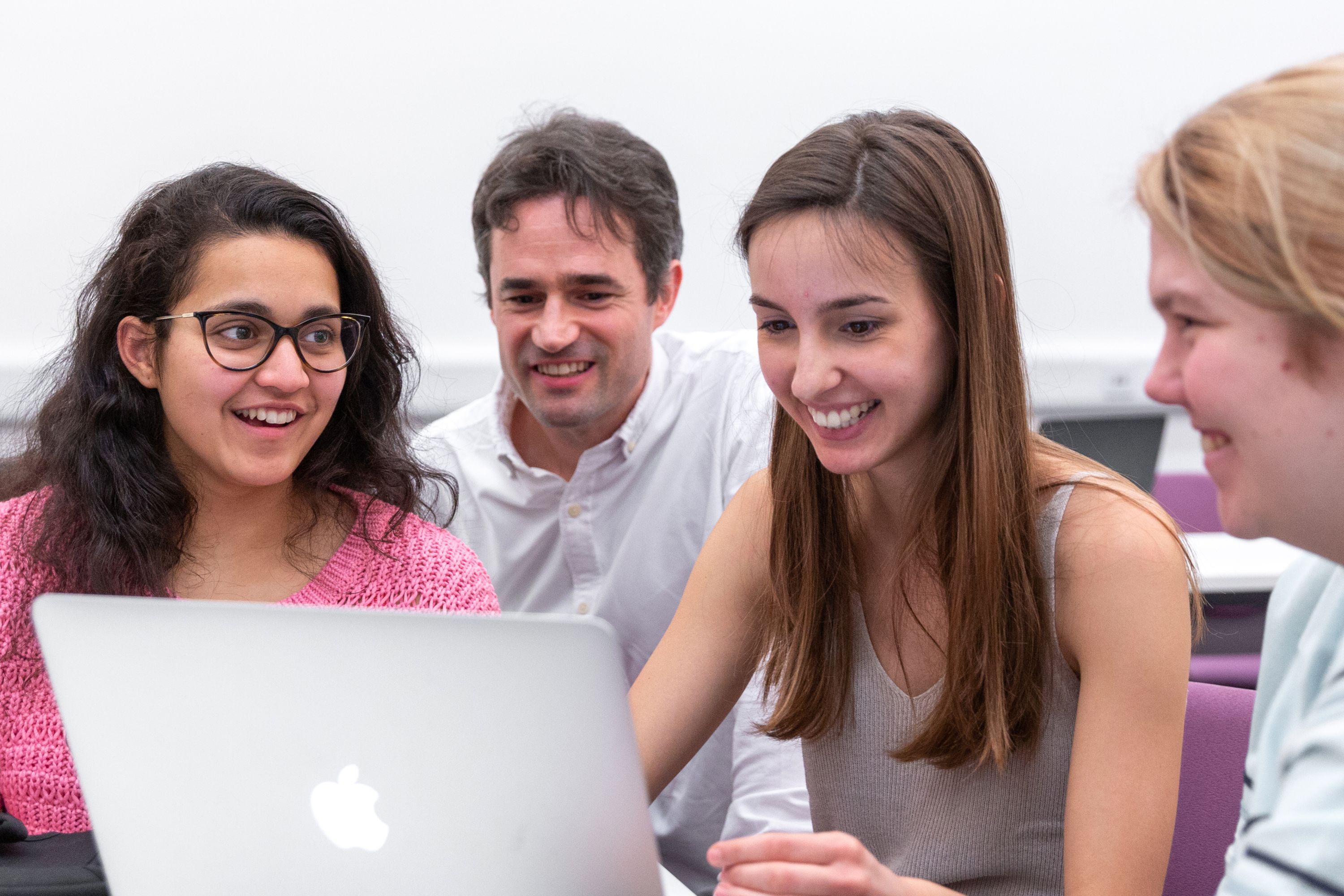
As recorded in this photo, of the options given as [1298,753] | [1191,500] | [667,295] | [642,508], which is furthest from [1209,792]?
[1191,500]

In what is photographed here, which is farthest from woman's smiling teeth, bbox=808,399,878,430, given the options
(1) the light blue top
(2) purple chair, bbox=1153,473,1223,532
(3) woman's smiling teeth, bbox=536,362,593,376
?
(2) purple chair, bbox=1153,473,1223,532

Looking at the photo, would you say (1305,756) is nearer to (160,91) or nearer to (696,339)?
(696,339)

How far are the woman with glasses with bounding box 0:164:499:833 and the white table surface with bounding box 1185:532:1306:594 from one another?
1.33 meters

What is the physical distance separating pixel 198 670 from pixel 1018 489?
738 mm

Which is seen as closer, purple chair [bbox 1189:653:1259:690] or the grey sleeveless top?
the grey sleeveless top

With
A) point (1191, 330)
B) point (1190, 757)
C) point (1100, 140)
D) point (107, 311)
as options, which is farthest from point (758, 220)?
point (1100, 140)

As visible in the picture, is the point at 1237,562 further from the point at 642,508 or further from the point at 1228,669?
the point at 642,508

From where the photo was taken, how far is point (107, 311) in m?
1.46

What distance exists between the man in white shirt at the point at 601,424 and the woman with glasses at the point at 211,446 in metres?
0.36

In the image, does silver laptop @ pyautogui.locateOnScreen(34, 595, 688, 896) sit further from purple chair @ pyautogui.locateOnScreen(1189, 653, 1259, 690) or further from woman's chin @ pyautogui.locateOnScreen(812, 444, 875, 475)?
purple chair @ pyautogui.locateOnScreen(1189, 653, 1259, 690)

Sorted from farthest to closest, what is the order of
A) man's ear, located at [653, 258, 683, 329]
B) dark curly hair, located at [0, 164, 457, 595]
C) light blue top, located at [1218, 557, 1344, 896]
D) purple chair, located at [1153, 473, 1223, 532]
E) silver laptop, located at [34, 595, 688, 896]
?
Answer: purple chair, located at [1153, 473, 1223, 532] → man's ear, located at [653, 258, 683, 329] → dark curly hair, located at [0, 164, 457, 595] → silver laptop, located at [34, 595, 688, 896] → light blue top, located at [1218, 557, 1344, 896]

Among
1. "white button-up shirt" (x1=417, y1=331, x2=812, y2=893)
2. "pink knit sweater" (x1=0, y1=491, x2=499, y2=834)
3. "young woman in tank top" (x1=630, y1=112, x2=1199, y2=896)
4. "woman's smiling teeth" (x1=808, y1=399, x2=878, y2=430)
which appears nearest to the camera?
"young woman in tank top" (x1=630, y1=112, x2=1199, y2=896)

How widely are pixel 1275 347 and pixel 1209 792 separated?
623 millimetres

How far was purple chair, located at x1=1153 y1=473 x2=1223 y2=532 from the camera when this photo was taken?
2650 millimetres
